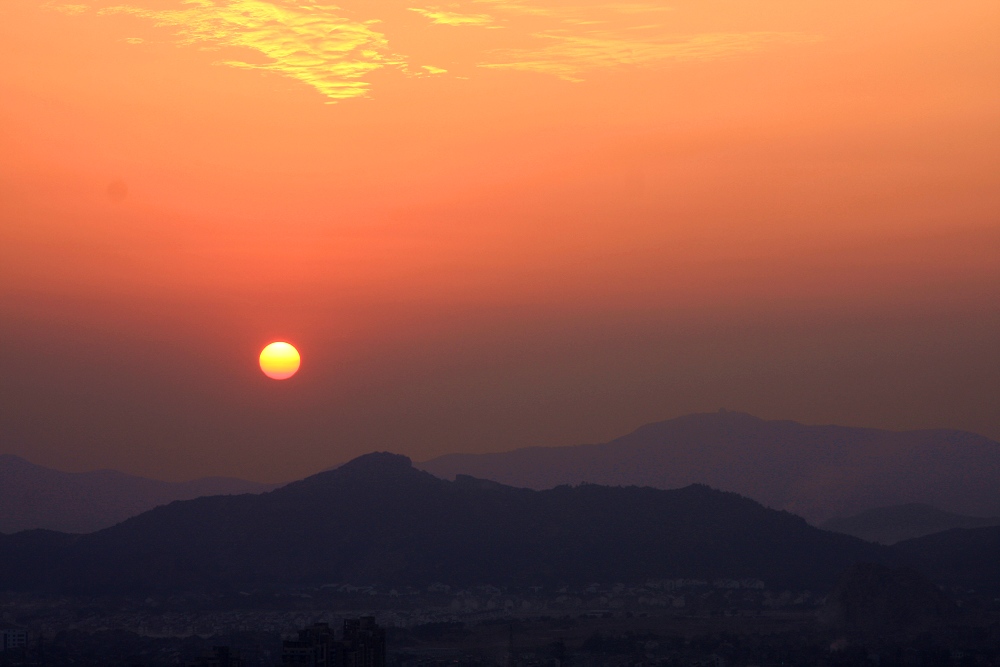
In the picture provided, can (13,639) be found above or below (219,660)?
above

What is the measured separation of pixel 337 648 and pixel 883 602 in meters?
84.7

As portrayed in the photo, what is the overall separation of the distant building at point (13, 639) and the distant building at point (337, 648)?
184 feet

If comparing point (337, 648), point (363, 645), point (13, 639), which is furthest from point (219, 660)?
point (13, 639)

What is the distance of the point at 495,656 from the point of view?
151m

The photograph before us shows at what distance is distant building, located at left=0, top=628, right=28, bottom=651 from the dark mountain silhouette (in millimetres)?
87817

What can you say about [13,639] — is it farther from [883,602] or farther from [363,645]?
[883,602]

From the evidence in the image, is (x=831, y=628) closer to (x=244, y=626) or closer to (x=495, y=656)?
(x=495, y=656)

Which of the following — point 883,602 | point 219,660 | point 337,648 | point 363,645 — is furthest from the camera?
point 883,602

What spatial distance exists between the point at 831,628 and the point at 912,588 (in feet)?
36.0

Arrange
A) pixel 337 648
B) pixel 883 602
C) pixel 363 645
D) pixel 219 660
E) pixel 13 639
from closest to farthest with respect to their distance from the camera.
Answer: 1. pixel 219 660
2. pixel 337 648
3. pixel 363 645
4. pixel 13 639
5. pixel 883 602

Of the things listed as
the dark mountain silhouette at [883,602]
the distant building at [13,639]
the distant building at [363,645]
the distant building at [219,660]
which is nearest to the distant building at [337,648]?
the distant building at [363,645]

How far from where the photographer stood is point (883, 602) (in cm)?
17150

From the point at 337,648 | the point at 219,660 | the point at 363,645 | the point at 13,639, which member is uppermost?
the point at 13,639

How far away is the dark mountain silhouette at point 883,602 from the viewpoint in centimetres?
16788
